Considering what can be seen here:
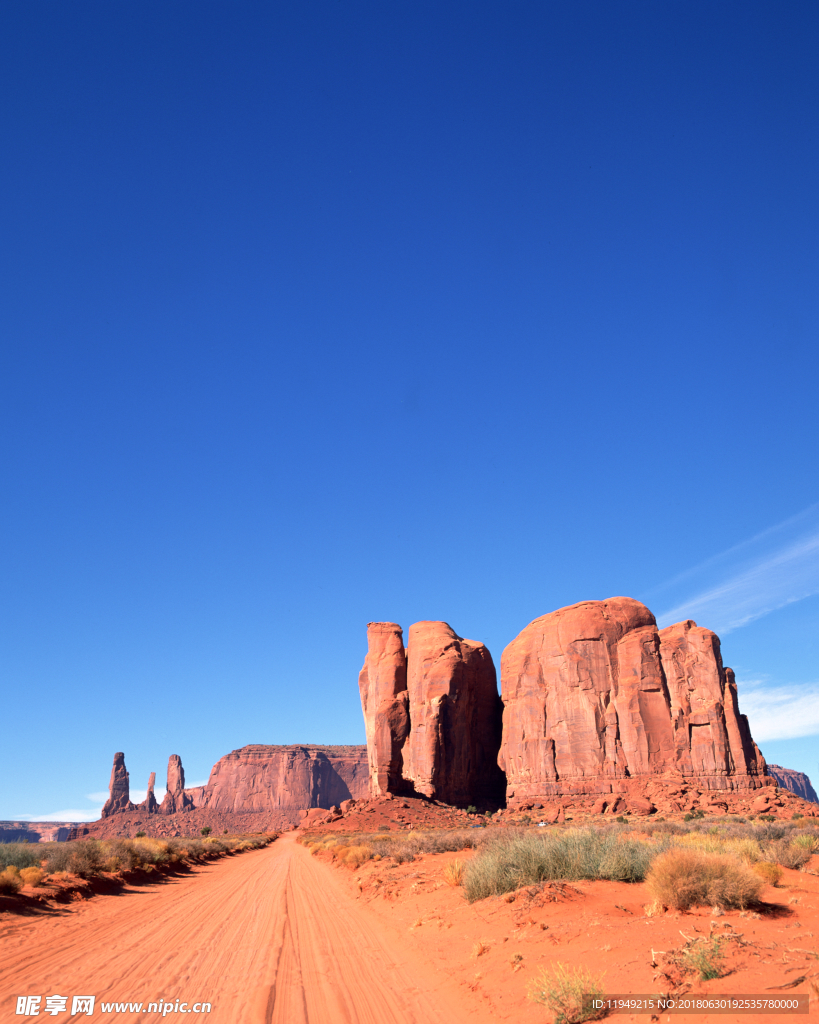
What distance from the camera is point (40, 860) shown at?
1923 cm

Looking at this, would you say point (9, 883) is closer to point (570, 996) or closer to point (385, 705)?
→ point (570, 996)

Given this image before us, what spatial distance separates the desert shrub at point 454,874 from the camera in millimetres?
13023

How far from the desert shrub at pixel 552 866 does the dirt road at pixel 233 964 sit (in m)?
2.09

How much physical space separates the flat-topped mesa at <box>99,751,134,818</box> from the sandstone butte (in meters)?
6.56

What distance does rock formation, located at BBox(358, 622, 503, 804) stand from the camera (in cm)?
6350

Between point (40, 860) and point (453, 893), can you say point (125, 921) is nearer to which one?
point (453, 893)

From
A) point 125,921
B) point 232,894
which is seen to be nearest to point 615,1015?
point 125,921

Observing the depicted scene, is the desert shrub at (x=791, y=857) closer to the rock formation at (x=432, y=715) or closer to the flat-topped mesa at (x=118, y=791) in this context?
the rock formation at (x=432, y=715)

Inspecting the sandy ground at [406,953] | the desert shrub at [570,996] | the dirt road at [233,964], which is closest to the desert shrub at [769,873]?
the sandy ground at [406,953]


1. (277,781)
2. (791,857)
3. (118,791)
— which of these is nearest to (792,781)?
(277,781)

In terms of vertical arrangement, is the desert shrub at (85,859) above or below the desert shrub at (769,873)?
below

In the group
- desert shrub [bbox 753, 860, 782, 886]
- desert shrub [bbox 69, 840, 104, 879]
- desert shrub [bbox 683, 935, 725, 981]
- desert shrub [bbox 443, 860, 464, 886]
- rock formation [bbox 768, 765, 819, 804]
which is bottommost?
rock formation [bbox 768, 765, 819, 804]

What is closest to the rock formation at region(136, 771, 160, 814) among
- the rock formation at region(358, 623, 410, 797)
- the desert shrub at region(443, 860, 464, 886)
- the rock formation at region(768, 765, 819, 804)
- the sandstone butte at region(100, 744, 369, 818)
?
the sandstone butte at region(100, 744, 369, 818)

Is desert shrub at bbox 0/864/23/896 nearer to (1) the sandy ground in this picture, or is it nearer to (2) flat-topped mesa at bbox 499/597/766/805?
(1) the sandy ground
